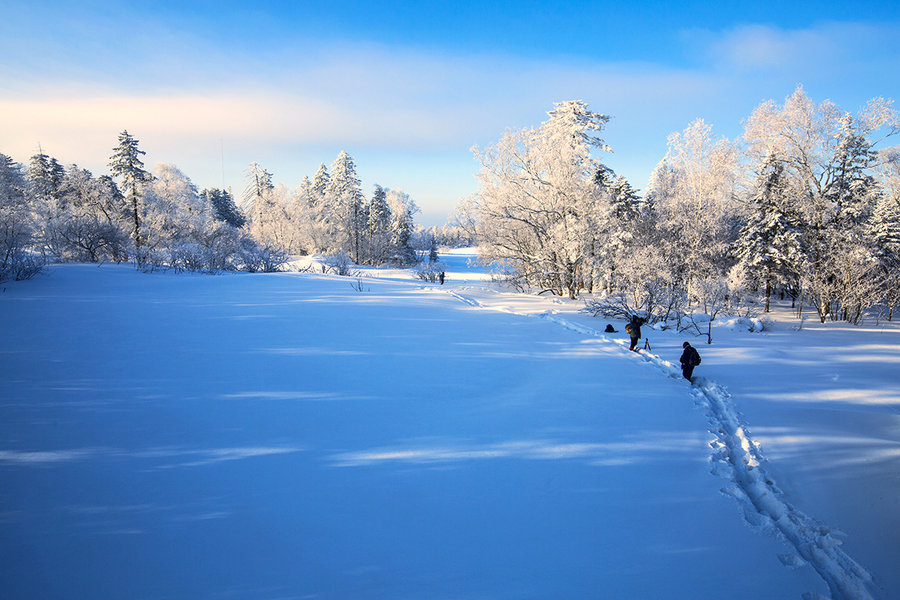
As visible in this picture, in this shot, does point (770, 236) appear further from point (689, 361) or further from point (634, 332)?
point (689, 361)

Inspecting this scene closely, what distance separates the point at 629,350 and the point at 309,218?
44780 millimetres

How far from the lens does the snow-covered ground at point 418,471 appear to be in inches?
117

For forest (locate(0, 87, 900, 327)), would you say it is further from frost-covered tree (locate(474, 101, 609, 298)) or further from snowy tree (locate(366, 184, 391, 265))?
snowy tree (locate(366, 184, 391, 265))

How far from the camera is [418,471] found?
421 centimetres

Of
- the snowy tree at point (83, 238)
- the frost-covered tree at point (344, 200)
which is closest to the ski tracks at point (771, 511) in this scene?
the snowy tree at point (83, 238)

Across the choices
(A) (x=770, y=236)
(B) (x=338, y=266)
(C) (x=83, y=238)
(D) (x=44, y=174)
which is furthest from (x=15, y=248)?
(D) (x=44, y=174)

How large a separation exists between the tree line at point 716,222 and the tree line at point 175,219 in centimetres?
1498

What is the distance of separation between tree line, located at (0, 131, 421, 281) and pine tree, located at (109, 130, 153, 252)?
0.21ft

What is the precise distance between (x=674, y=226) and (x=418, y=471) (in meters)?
21.6

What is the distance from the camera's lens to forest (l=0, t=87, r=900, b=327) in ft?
52.9

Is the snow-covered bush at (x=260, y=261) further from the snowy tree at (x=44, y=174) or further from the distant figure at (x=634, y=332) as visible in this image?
the snowy tree at (x=44, y=174)

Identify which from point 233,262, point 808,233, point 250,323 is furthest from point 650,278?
point 233,262

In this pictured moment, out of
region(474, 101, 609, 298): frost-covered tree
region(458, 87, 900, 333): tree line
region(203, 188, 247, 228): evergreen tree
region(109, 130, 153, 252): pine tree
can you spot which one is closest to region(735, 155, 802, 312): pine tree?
region(458, 87, 900, 333): tree line

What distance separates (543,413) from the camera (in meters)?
5.81
